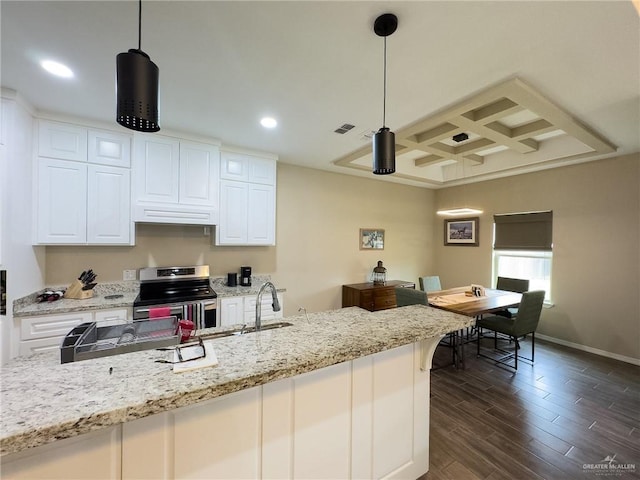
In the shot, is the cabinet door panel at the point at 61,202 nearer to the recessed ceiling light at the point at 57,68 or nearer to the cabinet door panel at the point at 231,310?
the recessed ceiling light at the point at 57,68

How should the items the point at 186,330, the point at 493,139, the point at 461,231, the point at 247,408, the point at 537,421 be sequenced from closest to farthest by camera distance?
the point at 247,408, the point at 186,330, the point at 537,421, the point at 493,139, the point at 461,231

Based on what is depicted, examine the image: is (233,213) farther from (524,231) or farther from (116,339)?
(524,231)

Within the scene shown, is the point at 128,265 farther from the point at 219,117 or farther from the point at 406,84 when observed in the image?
the point at 406,84

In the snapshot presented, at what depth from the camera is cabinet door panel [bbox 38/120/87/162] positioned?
2.52 m

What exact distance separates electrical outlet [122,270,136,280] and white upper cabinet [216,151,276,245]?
38.7 inches

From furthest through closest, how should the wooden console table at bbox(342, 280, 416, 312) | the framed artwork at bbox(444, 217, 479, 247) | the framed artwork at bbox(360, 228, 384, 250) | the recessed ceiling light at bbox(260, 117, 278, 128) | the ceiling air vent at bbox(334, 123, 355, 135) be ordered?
the framed artwork at bbox(444, 217, 479, 247) < the framed artwork at bbox(360, 228, 384, 250) < the wooden console table at bbox(342, 280, 416, 312) < the ceiling air vent at bbox(334, 123, 355, 135) < the recessed ceiling light at bbox(260, 117, 278, 128)

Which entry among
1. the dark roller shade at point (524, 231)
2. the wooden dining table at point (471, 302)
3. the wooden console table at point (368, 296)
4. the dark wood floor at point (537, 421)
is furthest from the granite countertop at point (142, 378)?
the dark roller shade at point (524, 231)

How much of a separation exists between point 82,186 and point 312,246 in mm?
2886

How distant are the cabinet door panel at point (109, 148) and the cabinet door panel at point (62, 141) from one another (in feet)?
0.22

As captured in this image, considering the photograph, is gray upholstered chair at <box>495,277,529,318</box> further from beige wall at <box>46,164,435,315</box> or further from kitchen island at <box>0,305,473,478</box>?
kitchen island at <box>0,305,473,478</box>

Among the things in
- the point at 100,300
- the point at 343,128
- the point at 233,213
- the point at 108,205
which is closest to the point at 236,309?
the point at 233,213

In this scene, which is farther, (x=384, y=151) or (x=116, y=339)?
(x=384, y=151)

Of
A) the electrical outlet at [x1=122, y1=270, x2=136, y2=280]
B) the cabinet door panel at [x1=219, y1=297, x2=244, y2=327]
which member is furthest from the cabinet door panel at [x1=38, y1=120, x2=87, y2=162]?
the cabinet door panel at [x1=219, y1=297, x2=244, y2=327]

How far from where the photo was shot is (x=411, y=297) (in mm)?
3170
